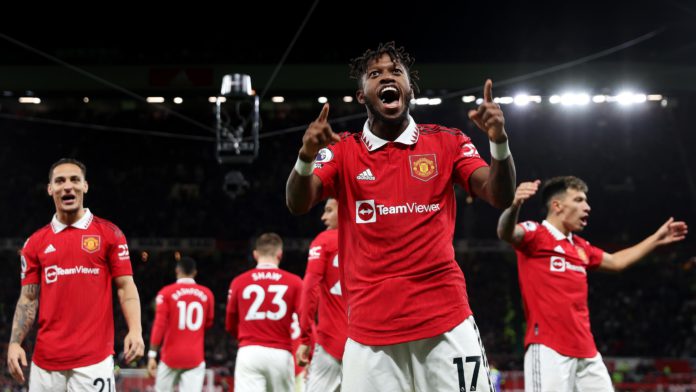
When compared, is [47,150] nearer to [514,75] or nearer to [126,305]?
[514,75]

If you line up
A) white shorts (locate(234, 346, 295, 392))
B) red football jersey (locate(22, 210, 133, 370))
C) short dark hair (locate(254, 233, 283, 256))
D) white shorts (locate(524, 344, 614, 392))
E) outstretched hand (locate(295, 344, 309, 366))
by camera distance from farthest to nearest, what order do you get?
short dark hair (locate(254, 233, 283, 256)), white shorts (locate(234, 346, 295, 392)), outstretched hand (locate(295, 344, 309, 366)), white shorts (locate(524, 344, 614, 392)), red football jersey (locate(22, 210, 133, 370))

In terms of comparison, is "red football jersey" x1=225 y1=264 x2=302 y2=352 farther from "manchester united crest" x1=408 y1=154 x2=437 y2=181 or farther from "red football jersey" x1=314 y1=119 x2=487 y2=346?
"manchester united crest" x1=408 y1=154 x2=437 y2=181

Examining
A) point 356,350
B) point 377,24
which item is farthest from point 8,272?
point 356,350

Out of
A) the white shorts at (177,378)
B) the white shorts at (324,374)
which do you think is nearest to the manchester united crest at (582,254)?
the white shorts at (324,374)

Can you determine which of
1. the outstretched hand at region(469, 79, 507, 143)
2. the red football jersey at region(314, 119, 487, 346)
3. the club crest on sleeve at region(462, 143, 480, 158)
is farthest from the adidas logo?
the outstretched hand at region(469, 79, 507, 143)

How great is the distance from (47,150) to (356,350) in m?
27.8

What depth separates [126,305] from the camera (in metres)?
5.64

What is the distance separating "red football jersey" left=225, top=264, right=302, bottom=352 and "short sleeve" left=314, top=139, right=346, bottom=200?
484cm

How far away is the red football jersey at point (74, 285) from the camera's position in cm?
540

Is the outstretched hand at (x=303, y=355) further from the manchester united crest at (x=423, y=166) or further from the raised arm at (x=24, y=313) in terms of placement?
the manchester united crest at (x=423, y=166)

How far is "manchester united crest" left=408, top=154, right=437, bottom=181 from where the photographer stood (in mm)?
3627

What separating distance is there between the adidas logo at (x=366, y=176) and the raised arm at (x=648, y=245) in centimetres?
350

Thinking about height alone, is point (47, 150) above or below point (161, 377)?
above

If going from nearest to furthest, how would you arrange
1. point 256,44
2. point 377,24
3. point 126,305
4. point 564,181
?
1. point 126,305
2. point 564,181
3. point 377,24
4. point 256,44
